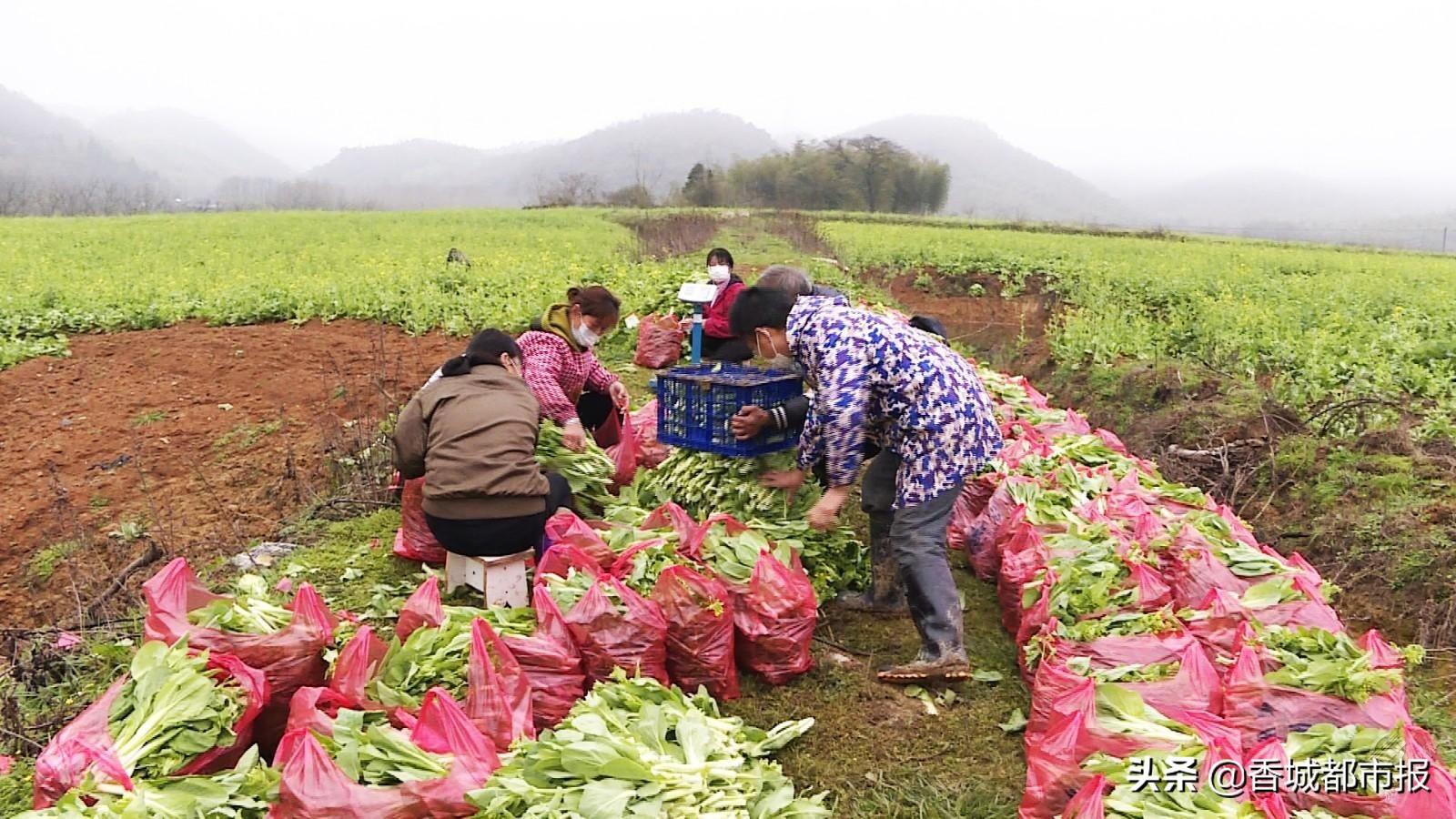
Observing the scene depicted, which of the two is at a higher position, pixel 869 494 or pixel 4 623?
pixel 869 494

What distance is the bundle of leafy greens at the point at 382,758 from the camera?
7.95ft

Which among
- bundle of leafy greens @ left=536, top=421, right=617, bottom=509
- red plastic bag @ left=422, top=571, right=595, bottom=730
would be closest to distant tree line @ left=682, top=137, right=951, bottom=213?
bundle of leafy greens @ left=536, top=421, right=617, bottom=509

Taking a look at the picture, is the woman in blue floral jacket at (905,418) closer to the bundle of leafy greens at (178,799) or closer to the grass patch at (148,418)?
the bundle of leafy greens at (178,799)

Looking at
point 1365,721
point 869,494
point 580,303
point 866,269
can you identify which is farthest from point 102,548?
point 866,269

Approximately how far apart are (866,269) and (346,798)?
761 inches

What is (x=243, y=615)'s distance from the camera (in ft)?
10.3

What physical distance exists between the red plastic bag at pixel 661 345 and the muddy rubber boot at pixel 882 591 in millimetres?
5158

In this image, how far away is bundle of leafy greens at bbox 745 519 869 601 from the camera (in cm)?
422

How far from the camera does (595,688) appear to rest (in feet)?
9.80

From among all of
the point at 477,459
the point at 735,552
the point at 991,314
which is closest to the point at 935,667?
the point at 735,552

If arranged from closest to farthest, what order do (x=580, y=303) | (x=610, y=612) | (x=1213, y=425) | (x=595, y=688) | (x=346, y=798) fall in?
(x=346, y=798)
(x=595, y=688)
(x=610, y=612)
(x=580, y=303)
(x=1213, y=425)

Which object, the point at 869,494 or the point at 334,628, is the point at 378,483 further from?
the point at 869,494

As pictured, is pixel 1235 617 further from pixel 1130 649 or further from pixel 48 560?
pixel 48 560

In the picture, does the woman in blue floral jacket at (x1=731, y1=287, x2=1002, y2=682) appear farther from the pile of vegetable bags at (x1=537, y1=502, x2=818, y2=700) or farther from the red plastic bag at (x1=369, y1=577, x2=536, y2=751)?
the red plastic bag at (x1=369, y1=577, x2=536, y2=751)
